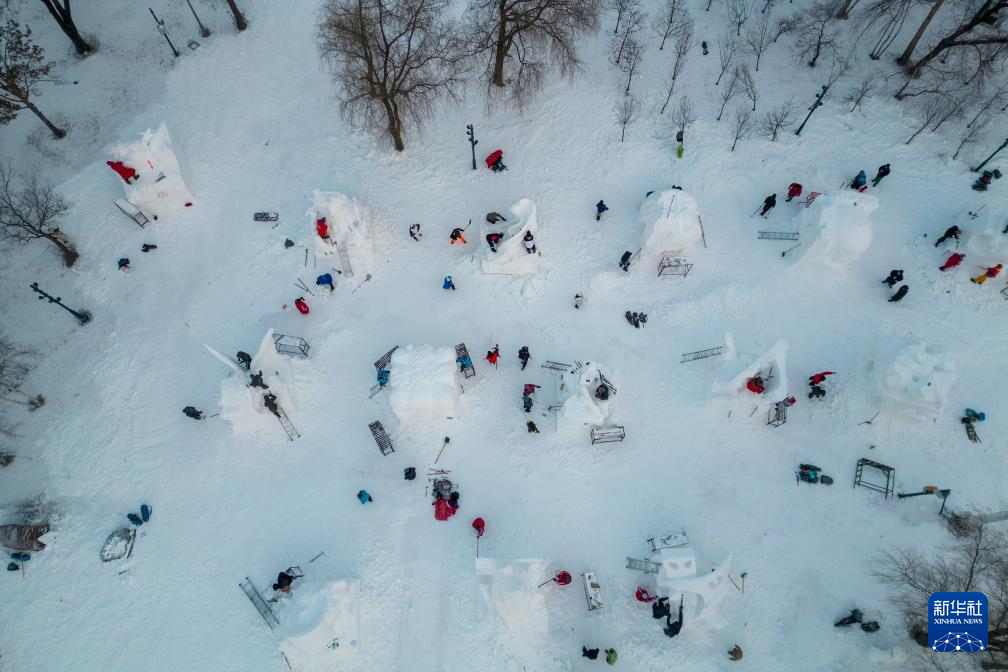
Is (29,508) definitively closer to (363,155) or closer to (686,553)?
(363,155)

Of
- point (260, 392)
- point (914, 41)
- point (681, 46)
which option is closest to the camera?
point (260, 392)

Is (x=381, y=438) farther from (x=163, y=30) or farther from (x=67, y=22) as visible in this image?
(x=67, y=22)

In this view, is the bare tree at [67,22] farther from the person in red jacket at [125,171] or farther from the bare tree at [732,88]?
the bare tree at [732,88]

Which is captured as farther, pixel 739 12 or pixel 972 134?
pixel 739 12

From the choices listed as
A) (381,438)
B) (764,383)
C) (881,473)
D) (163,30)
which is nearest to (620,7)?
(764,383)

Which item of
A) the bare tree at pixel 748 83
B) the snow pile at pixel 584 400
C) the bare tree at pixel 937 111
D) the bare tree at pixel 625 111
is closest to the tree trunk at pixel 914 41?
the bare tree at pixel 937 111

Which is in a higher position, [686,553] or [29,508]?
[686,553]

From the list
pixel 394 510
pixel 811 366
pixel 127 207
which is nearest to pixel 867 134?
pixel 811 366
